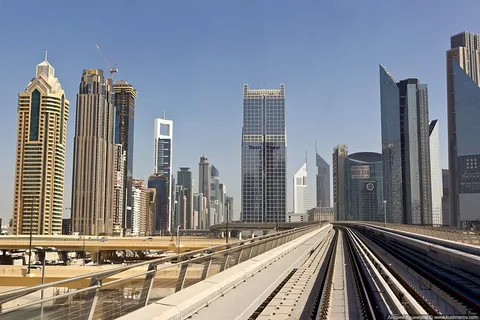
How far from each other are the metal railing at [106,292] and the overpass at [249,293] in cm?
1

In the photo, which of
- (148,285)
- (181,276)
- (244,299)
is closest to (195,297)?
(181,276)

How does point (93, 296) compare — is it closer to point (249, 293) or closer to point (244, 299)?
point (244, 299)

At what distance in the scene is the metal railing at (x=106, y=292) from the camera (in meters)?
5.76

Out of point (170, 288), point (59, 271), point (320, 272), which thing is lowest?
point (59, 271)

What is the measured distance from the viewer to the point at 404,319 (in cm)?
902

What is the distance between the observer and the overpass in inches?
269

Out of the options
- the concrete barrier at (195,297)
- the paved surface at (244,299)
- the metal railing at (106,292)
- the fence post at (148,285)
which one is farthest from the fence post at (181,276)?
the fence post at (148,285)

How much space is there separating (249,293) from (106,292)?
21.1ft

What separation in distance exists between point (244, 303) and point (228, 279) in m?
1.99

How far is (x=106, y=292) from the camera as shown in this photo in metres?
7.34

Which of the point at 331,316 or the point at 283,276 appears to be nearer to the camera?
the point at 331,316

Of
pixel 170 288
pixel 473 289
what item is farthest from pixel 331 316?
pixel 473 289

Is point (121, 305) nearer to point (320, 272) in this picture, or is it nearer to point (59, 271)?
point (320, 272)

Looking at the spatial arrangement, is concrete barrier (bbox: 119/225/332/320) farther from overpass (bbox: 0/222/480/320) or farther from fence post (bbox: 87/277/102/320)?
fence post (bbox: 87/277/102/320)
